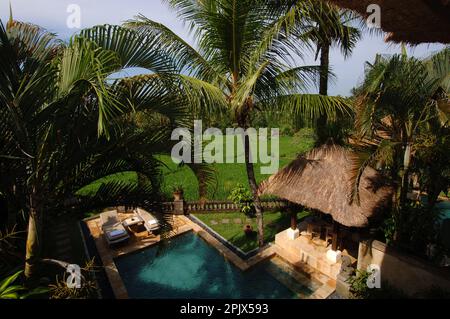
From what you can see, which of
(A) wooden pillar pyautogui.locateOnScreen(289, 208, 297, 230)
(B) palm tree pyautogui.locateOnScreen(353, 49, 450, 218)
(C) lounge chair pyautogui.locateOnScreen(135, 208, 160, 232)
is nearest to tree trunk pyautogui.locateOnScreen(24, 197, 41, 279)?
(B) palm tree pyautogui.locateOnScreen(353, 49, 450, 218)

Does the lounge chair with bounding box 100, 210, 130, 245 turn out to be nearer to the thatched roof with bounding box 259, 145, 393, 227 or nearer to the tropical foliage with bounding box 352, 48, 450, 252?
the thatched roof with bounding box 259, 145, 393, 227

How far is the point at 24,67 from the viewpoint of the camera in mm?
2738

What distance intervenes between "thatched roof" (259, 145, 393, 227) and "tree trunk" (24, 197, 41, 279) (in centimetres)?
576

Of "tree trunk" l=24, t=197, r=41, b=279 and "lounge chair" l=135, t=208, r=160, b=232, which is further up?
"tree trunk" l=24, t=197, r=41, b=279

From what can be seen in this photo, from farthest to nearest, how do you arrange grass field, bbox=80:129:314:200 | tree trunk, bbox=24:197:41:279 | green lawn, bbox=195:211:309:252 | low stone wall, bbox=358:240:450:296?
grass field, bbox=80:129:314:200, green lawn, bbox=195:211:309:252, low stone wall, bbox=358:240:450:296, tree trunk, bbox=24:197:41:279

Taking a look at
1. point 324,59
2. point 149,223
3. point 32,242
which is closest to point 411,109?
point 324,59

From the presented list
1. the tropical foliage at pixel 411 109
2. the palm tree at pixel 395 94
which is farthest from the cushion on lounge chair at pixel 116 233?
the palm tree at pixel 395 94

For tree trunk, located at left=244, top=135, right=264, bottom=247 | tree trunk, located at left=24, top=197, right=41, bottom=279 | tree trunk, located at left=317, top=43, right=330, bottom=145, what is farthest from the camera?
tree trunk, located at left=317, top=43, right=330, bottom=145

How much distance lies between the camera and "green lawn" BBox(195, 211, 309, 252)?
848 centimetres

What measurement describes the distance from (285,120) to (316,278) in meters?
4.24

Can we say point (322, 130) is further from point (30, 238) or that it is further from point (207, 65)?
point (30, 238)

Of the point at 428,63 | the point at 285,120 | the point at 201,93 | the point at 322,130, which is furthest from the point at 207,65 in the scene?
the point at 428,63

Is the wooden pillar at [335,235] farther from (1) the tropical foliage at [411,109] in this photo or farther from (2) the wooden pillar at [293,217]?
(1) the tropical foliage at [411,109]

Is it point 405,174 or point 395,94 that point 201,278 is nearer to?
point 405,174
